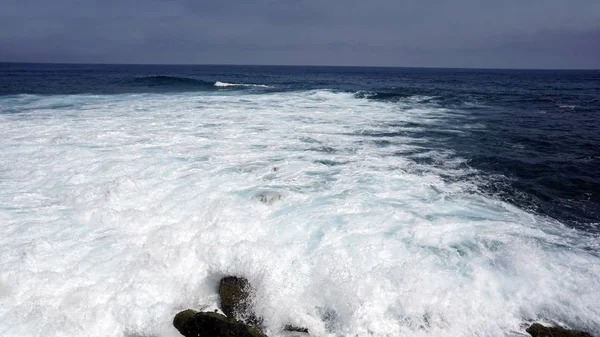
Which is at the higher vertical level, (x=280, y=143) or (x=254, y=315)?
(x=280, y=143)

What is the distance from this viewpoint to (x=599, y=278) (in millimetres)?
6449

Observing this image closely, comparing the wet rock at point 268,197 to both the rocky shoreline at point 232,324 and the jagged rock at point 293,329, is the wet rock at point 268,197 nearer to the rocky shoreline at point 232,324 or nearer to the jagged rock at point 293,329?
the rocky shoreline at point 232,324

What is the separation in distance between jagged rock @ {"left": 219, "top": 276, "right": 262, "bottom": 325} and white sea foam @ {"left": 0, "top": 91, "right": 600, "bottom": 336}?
15 cm

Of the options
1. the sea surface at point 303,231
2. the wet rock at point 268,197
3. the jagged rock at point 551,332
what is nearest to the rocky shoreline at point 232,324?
the jagged rock at point 551,332

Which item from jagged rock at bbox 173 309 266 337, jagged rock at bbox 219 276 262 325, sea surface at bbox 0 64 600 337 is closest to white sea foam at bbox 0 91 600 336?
sea surface at bbox 0 64 600 337

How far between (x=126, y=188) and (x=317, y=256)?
19.3ft

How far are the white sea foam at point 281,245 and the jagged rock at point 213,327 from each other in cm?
34

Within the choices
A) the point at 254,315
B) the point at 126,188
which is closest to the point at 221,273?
the point at 254,315

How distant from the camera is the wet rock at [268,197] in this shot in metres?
9.44

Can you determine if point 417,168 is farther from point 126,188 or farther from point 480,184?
point 126,188

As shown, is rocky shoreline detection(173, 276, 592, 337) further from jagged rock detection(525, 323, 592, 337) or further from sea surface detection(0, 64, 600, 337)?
sea surface detection(0, 64, 600, 337)

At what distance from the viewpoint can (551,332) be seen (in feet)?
17.3

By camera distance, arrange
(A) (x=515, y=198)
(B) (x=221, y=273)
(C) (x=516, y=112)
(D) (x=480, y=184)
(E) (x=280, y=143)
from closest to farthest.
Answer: (B) (x=221, y=273), (A) (x=515, y=198), (D) (x=480, y=184), (E) (x=280, y=143), (C) (x=516, y=112)

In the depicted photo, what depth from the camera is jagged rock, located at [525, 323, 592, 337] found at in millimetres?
5238
